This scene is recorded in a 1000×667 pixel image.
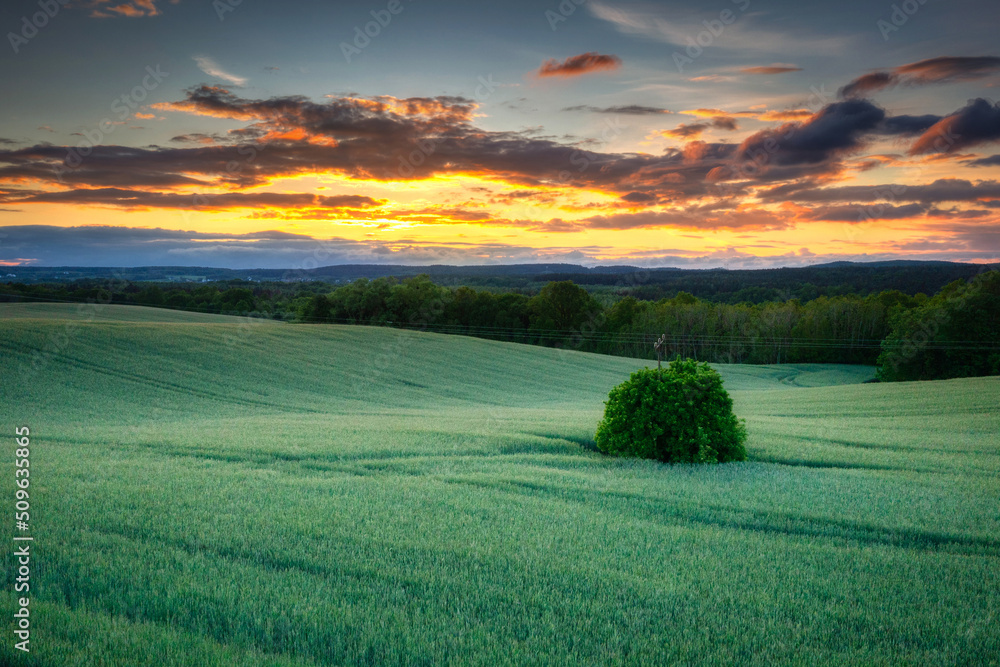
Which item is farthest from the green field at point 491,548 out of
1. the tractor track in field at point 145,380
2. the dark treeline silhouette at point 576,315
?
the dark treeline silhouette at point 576,315

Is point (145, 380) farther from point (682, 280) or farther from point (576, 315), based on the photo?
point (682, 280)

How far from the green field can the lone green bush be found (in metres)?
0.88

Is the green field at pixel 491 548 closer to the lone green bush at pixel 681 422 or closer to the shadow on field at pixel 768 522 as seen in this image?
the shadow on field at pixel 768 522

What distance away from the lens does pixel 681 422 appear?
13883 mm

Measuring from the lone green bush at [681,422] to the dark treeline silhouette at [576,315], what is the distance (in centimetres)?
6574

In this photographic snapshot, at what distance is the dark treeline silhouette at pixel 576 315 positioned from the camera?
80.2 meters

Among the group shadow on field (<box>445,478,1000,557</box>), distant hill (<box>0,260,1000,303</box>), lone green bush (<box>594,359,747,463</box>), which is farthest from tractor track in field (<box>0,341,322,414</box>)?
distant hill (<box>0,260,1000,303</box>)

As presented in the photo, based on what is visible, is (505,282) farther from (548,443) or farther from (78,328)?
(548,443)

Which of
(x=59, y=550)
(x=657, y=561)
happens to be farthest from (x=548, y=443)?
(x=59, y=550)

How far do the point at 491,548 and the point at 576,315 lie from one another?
7999 centimetres

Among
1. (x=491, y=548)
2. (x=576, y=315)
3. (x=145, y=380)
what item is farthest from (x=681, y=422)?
(x=576, y=315)

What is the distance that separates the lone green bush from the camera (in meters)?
13.8

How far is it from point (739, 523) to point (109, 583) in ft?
26.8

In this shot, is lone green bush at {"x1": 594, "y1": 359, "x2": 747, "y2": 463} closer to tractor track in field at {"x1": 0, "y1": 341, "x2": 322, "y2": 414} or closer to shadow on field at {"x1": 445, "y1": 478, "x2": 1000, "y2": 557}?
shadow on field at {"x1": 445, "y1": 478, "x2": 1000, "y2": 557}
